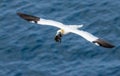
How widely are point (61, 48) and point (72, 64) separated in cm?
152

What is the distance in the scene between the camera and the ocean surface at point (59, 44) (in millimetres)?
26562

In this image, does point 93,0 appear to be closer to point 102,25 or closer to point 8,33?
point 102,25

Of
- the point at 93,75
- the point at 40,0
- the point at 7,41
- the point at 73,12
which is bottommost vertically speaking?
the point at 93,75

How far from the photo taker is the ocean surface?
26562 mm

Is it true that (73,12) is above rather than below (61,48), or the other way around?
above

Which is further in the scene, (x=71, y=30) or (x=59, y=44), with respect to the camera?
(x=59, y=44)

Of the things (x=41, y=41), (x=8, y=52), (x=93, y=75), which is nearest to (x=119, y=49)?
(x=93, y=75)

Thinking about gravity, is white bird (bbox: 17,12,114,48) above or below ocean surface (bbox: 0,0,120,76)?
below

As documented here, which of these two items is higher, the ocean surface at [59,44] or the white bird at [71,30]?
the ocean surface at [59,44]

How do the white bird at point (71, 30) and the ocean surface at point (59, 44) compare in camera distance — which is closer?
the white bird at point (71, 30)

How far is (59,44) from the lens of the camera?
28.2m

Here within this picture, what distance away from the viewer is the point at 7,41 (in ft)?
94.6

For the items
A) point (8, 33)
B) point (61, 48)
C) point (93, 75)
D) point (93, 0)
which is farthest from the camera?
point (93, 0)

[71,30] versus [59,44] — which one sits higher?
[59,44]
